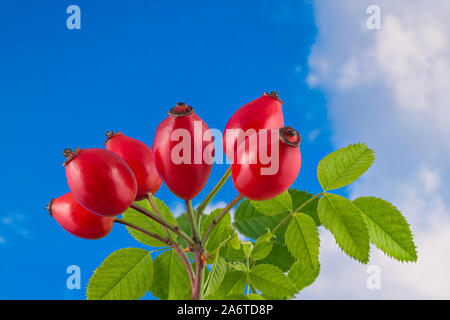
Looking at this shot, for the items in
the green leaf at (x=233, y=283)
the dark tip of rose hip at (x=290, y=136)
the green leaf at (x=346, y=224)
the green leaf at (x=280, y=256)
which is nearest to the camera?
the dark tip of rose hip at (x=290, y=136)

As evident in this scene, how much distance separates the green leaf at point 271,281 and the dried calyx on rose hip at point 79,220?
32 centimetres

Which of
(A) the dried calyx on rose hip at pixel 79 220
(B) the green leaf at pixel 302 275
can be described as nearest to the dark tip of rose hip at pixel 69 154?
(A) the dried calyx on rose hip at pixel 79 220

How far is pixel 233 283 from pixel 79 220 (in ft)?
1.13

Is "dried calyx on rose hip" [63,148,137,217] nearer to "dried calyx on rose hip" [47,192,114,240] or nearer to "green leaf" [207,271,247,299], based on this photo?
"dried calyx on rose hip" [47,192,114,240]

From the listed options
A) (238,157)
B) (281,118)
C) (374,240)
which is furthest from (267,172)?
(374,240)

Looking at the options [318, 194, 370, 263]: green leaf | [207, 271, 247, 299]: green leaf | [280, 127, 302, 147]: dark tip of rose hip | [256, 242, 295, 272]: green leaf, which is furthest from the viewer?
[256, 242, 295, 272]: green leaf

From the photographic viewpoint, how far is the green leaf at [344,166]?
994 millimetres

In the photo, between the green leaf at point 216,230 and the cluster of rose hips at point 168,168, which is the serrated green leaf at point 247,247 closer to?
the green leaf at point 216,230

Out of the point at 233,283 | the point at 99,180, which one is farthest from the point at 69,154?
the point at 233,283

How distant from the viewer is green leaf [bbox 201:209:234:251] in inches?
41.2

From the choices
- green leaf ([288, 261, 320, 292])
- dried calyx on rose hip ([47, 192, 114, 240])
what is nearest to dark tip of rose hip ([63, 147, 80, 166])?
dried calyx on rose hip ([47, 192, 114, 240])

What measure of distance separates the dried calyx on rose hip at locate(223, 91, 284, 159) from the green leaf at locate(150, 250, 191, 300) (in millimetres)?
282

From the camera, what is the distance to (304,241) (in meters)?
0.96
